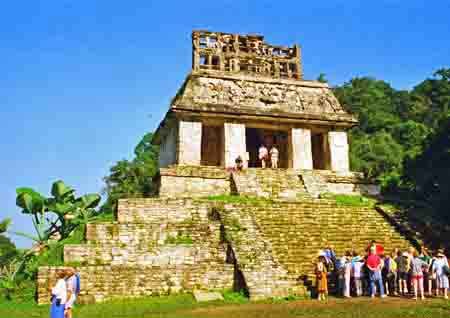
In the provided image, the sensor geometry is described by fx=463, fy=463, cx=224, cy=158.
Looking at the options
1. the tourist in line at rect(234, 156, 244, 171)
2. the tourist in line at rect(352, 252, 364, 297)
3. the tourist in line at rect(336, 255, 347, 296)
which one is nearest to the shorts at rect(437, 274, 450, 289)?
the tourist in line at rect(352, 252, 364, 297)

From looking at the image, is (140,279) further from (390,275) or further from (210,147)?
(210,147)

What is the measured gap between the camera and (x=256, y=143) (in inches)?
874

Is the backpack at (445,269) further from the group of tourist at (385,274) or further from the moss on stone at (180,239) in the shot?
the moss on stone at (180,239)

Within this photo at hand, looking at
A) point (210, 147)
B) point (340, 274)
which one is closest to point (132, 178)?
point (210, 147)

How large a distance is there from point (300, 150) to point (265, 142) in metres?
4.35

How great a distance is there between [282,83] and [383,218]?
24.9ft

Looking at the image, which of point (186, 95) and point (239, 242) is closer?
point (239, 242)

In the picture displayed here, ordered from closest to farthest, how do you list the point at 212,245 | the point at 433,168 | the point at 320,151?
the point at 212,245 < the point at 433,168 < the point at 320,151

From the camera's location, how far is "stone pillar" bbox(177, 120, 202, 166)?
1630 centimetres

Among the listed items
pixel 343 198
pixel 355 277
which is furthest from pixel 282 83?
pixel 355 277

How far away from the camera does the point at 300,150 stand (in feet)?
57.0

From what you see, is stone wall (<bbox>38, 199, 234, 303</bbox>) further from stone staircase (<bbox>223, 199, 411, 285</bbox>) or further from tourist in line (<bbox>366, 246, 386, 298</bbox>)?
tourist in line (<bbox>366, 246, 386, 298</bbox>)

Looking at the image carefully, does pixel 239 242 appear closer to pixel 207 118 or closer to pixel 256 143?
pixel 207 118

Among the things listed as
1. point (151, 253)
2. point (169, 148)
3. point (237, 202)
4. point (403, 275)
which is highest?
point (169, 148)
